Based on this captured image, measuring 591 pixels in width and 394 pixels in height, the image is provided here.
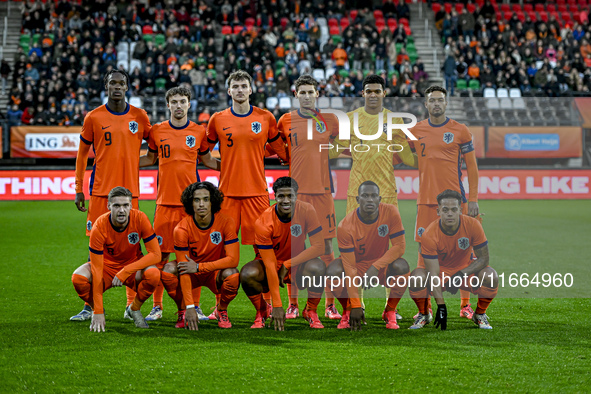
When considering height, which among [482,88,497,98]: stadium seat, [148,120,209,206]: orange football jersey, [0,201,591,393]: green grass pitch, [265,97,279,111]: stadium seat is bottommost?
[0,201,591,393]: green grass pitch

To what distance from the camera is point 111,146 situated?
5.43 m

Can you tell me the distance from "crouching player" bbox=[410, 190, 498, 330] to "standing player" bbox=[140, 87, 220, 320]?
1.79m

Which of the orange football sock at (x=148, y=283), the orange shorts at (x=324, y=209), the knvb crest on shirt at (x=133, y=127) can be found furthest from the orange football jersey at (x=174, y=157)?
the orange shorts at (x=324, y=209)

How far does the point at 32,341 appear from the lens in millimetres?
4363

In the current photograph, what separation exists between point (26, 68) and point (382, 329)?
1580cm

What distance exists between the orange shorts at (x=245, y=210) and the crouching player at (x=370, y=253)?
71 cm

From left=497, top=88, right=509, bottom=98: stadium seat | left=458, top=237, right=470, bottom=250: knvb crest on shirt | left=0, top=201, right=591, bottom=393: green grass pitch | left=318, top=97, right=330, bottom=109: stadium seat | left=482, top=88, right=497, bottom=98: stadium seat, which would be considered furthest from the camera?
left=497, top=88, right=509, bottom=98: stadium seat

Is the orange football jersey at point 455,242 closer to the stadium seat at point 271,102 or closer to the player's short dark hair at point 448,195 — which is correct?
the player's short dark hair at point 448,195

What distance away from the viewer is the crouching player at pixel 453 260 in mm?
4902

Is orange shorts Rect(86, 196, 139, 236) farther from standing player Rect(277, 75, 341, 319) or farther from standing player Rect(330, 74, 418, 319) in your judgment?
standing player Rect(330, 74, 418, 319)

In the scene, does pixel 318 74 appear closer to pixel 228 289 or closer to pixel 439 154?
pixel 439 154

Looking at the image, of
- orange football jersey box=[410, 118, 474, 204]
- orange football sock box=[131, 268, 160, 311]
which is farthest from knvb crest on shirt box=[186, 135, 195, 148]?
orange football jersey box=[410, 118, 474, 204]

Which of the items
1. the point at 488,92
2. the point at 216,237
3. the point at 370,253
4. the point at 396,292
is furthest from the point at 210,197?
the point at 488,92

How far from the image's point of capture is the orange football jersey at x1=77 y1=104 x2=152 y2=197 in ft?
17.7
